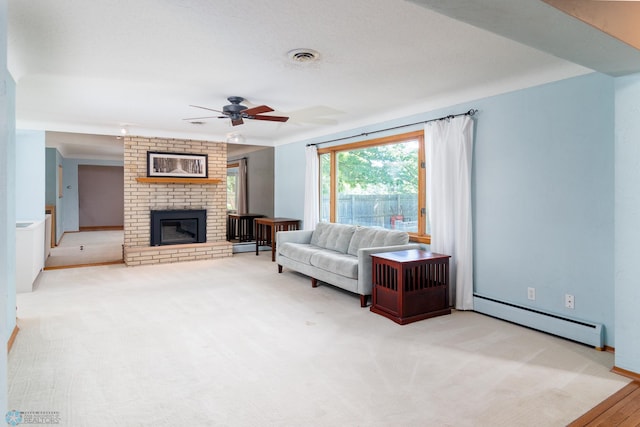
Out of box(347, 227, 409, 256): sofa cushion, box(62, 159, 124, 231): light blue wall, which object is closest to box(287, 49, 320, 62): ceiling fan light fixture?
box(347, 227, 409, 256): sofa cushion

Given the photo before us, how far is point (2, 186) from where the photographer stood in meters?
1.28

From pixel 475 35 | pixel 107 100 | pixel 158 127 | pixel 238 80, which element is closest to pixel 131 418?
pixel 238 80

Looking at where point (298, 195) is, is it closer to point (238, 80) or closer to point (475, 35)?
point (238, 80)

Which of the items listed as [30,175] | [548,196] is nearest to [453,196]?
[548,196]

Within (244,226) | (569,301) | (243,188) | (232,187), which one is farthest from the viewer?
(232,187)

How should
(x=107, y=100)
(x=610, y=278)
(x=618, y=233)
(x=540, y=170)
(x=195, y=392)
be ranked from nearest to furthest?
1. (x=195, y=392)
2. (x=618, y=233)
3. (x=610, y=278)
4. (x=540, y=170)
5. (x=107, y=100)

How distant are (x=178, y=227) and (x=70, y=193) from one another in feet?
21.1

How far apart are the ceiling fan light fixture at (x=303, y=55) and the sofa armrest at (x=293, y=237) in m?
3.07

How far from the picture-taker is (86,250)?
8008 millimetres

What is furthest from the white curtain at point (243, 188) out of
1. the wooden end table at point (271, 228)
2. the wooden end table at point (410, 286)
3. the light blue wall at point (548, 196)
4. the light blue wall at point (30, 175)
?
the light blue wall at point (548, 196)

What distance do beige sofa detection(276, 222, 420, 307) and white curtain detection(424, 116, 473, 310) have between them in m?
0.47

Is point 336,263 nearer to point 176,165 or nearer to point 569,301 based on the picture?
point 569,301

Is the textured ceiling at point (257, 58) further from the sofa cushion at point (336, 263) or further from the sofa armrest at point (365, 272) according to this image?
the sofa cushion at point (336, 263)

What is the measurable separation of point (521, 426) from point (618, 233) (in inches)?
61.2
